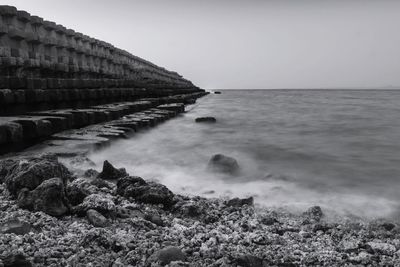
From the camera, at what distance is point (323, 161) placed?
505 centimetres

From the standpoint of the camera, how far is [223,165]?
4020 mm

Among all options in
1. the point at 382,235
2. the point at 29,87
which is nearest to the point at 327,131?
the point at 29,87

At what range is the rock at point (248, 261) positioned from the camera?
5.55 feet

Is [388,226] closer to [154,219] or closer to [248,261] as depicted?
[248,261]

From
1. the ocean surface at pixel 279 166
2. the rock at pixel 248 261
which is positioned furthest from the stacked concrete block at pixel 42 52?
the rock at pixel 248 261

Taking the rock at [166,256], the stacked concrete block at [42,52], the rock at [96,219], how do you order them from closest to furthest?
the rock at [166,256] → the rock at [96,219] → the stacked concrete block at [42,52]

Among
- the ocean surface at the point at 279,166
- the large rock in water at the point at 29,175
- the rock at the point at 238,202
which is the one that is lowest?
the ocean surface at the point at 279,166

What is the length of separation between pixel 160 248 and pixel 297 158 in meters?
3.85

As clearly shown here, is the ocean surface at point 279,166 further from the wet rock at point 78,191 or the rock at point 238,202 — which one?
the wet rock at point 78,191

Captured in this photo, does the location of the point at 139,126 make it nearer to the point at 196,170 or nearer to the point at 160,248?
the point at 196,170

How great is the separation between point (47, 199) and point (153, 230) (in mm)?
597

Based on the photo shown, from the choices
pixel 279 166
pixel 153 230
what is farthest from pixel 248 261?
pixel 279 166

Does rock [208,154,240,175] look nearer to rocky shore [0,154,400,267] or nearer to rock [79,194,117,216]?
rocky shore [0,154,400,267]

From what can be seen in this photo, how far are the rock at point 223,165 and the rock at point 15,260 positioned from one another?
8.64ft
